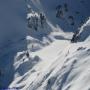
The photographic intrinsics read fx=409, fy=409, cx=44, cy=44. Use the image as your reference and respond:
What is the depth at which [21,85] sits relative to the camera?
148750 mm

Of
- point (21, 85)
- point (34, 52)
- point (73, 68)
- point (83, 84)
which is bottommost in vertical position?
point (83, 84)

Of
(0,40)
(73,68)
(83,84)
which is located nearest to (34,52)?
(0,40)

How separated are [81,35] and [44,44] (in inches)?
1600

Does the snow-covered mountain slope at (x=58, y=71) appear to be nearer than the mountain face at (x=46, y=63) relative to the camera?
Yes

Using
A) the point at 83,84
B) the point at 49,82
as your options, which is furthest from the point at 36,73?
the point at 83,84

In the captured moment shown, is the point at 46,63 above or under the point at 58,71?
above

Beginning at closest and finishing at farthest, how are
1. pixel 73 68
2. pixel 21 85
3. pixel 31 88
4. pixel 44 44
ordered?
pixel 73 68
pixel 31 88
pixel 21 85
pixel 44 44

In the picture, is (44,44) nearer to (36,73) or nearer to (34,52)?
(34,52)

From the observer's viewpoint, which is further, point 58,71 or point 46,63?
point 46,63

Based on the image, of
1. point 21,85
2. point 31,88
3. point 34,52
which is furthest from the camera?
point 34,52

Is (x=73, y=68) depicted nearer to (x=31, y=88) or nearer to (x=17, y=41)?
(x=31, y=88)

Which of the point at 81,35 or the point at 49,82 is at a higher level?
the point at 81,35

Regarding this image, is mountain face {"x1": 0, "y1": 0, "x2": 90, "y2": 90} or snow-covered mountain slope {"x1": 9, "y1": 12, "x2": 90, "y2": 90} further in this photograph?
mountain face {"x1": 0, "y1": 0, "x2": 90, "y2": 90}

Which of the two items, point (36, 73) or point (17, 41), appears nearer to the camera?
point (36, 73)
